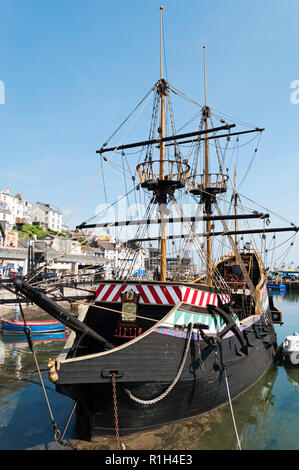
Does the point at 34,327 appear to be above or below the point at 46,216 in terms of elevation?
below

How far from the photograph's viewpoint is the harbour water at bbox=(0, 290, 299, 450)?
299 inches

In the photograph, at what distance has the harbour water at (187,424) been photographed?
759 cm

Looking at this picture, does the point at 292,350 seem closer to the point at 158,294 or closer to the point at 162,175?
the point at 158,294

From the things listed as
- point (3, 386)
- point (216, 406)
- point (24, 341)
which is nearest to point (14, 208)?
point (24, 341)

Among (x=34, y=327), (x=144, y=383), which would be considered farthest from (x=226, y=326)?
(x=34, y=327)

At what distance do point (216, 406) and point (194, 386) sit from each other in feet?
6.18

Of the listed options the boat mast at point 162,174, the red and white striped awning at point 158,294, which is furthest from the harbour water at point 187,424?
the boat mast at point 162,174

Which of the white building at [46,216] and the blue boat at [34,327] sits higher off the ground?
the white building at [46,216]

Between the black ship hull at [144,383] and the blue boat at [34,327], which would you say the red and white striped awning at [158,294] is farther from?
the blue boat at [34,327]

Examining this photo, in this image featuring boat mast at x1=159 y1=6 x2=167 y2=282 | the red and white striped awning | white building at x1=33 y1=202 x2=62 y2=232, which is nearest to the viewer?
the red and white striped awning

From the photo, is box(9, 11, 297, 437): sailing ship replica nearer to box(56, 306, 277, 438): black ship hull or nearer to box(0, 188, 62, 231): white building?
box(56, 306, 277, 438): black ship hull

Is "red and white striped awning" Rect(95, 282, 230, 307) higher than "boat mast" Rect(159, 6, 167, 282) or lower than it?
lower

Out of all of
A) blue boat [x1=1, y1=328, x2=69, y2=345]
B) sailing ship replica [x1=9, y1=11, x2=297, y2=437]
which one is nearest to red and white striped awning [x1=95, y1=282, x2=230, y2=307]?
sailing ship replica [x1=9, y1=11, x2=297, y2=437]

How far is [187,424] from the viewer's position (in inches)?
320
